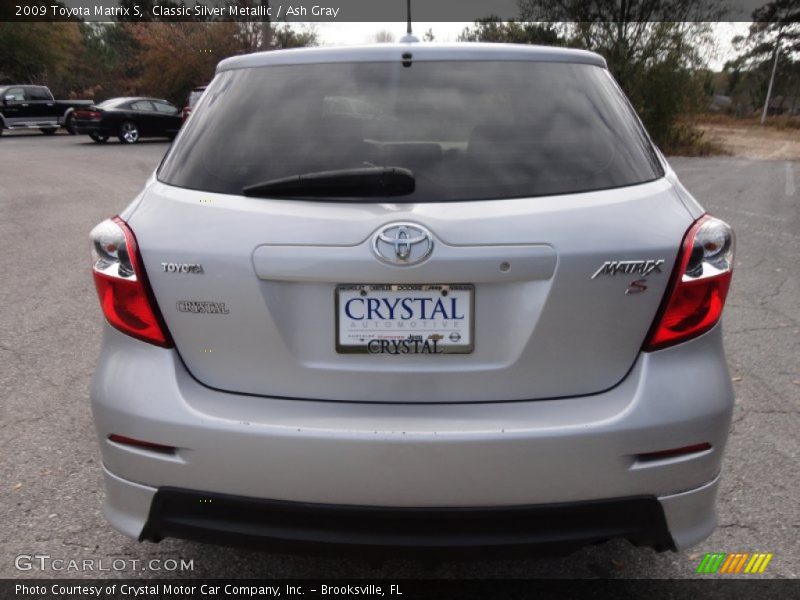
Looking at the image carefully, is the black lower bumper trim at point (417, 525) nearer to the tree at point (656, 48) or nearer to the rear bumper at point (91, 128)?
the tree at point (656, 48)

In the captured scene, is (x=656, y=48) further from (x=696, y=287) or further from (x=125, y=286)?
(x=125, y=286)

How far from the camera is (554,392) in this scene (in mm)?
2027

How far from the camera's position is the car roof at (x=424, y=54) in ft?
7.72

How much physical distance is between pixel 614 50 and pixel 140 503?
22.3 metres

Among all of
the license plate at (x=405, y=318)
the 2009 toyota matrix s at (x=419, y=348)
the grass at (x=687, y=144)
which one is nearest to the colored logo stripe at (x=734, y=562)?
the 2009 toyota matrix s at (x=419, y=348)

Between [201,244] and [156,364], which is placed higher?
[201,244]

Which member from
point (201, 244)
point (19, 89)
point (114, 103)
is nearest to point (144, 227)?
point (201, 244)

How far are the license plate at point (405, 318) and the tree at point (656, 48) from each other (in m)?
20.2

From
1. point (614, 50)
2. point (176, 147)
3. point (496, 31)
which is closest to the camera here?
point (176, 147)

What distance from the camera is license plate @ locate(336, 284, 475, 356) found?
1980 mm

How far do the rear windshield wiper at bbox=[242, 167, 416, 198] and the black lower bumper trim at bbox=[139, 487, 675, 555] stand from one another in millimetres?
808

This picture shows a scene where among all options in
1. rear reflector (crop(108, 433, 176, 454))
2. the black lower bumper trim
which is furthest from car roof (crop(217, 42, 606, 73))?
the black lower bumper trim

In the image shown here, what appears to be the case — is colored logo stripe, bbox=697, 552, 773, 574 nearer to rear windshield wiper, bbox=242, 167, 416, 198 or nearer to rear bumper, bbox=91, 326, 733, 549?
rear bumper, bbox=91, 326, 733, 549

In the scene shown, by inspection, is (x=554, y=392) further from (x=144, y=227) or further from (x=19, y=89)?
(x=19, y=89)
